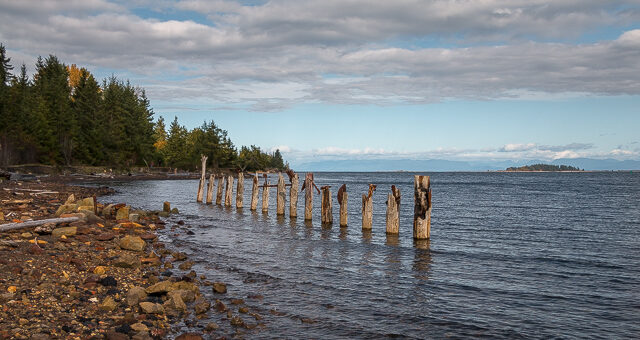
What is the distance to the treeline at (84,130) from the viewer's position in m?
65.5

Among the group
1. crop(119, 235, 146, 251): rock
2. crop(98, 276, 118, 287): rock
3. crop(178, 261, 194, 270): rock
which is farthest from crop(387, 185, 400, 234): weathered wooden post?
crop(98, 276, 118, 287): rock

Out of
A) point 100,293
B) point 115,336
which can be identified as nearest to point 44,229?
point 100,293

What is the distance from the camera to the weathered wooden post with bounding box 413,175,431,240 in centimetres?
1883

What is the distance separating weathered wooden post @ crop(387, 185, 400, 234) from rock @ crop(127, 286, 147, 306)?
A: 12.6m

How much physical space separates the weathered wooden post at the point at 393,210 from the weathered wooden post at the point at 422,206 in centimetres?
106

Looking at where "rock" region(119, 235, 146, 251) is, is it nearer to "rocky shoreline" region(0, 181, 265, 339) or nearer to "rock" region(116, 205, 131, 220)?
"rocky shoreline" region(0, 181, 265, 339)

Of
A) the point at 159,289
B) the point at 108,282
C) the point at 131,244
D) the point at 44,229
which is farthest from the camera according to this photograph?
the point at 131,244

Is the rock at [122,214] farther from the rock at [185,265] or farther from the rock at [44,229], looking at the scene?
the rock at [185,265]

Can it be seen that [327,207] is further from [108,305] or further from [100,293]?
[108,305]

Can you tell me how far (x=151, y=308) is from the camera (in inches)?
346

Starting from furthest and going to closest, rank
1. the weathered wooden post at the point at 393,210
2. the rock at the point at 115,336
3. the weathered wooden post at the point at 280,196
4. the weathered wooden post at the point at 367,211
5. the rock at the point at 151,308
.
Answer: the weathered wooden post at the point at 280,196 → the weathered wooden post at the point at 367,211 → the weathered wooden post at the point at 393,210 → the rock at the point at 151,308 → the rock at the point at 115,336

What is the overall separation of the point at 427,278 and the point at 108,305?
28.3 feet

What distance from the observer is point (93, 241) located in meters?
14.4

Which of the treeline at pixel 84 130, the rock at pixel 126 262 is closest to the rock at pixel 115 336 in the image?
the rock at pixel 126 262
